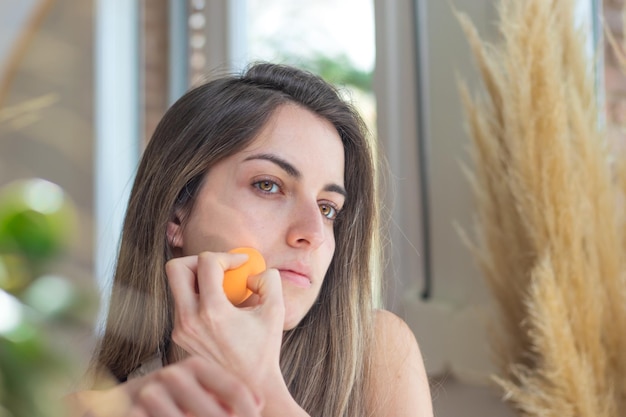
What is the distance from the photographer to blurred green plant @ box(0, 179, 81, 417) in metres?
0.09

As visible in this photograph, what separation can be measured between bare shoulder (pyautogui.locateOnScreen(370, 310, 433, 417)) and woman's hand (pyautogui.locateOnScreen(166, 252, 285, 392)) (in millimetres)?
424

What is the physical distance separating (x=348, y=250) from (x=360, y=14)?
0.91 m

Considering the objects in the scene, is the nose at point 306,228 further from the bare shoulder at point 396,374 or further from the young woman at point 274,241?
the bare shoulder at point 396,374

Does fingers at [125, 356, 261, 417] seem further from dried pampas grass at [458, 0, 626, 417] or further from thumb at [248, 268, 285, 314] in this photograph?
dried pampas grass at [458, 0, 626, 417]

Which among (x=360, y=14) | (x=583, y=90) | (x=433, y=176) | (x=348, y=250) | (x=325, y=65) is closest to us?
(x=583, y=90)

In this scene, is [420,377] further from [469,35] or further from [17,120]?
[17,120]

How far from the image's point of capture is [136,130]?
116 inches

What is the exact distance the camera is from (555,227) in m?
1.06

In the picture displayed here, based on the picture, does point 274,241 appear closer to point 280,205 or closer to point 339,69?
point 280,205

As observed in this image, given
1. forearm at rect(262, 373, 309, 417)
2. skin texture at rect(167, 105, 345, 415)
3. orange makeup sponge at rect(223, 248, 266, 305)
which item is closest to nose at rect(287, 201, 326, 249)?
skin texture at rect(167, 105, 345, 415)

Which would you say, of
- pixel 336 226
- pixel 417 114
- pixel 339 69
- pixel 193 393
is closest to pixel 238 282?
pixel 336 226

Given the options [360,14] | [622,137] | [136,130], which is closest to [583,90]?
[622,137]

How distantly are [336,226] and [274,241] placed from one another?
0.82 feet

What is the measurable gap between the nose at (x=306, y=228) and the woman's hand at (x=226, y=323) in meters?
0.17
